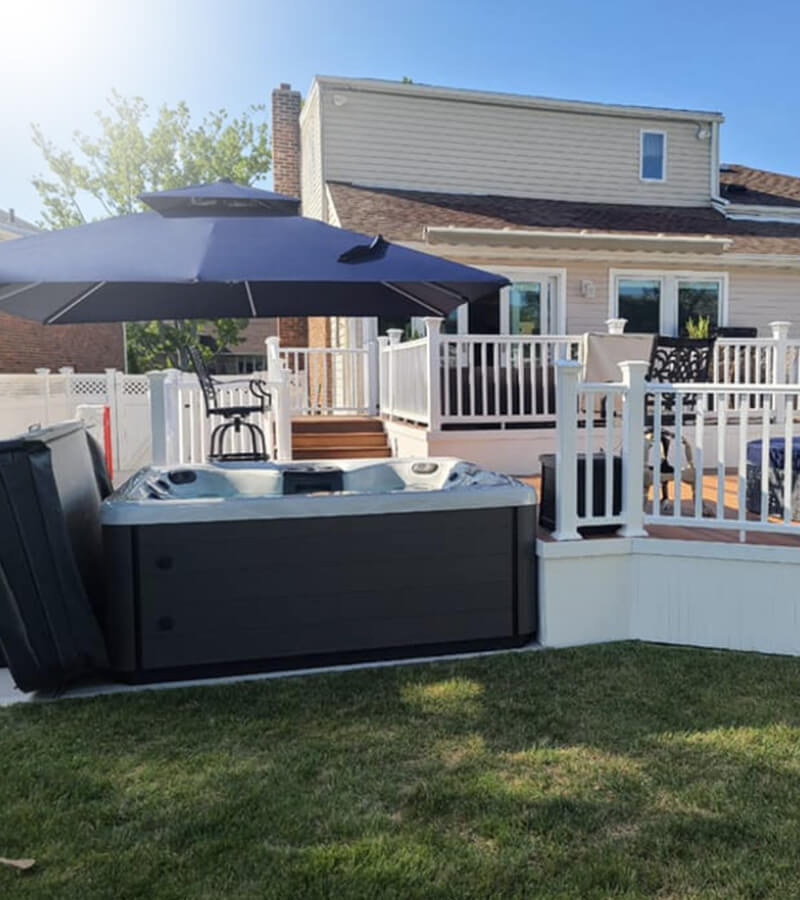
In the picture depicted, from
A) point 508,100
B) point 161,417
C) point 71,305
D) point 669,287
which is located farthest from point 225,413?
point 508,100

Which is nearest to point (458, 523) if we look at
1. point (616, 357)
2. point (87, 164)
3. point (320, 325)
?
point (616, 357)

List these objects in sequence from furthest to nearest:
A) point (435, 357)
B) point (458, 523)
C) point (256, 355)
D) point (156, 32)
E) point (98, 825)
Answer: point (256, 355) → point (156, 32) → point (435, 357) → point (458, 523) → point (98, 825)

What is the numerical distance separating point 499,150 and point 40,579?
10368 millimetres

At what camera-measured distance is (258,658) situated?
136 inches

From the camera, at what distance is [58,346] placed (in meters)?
16.6

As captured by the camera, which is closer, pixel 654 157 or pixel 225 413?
pixel 225 413

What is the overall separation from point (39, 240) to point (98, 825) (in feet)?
8.12

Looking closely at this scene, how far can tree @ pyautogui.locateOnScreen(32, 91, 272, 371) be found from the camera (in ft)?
69.7

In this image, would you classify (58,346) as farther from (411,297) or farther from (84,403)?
(411,297)

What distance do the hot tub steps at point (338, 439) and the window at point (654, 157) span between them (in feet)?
23.2

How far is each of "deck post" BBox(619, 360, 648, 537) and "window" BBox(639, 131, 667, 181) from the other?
950cm

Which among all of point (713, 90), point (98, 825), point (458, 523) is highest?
point (713, 90)

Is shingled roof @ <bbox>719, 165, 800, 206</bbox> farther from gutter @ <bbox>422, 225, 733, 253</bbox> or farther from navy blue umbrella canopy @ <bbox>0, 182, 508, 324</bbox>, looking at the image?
navy blue umbrella canopy @ <bbox>0, 182, 508, 324</bbox>

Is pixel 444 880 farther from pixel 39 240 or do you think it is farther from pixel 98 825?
pixel 39 240
